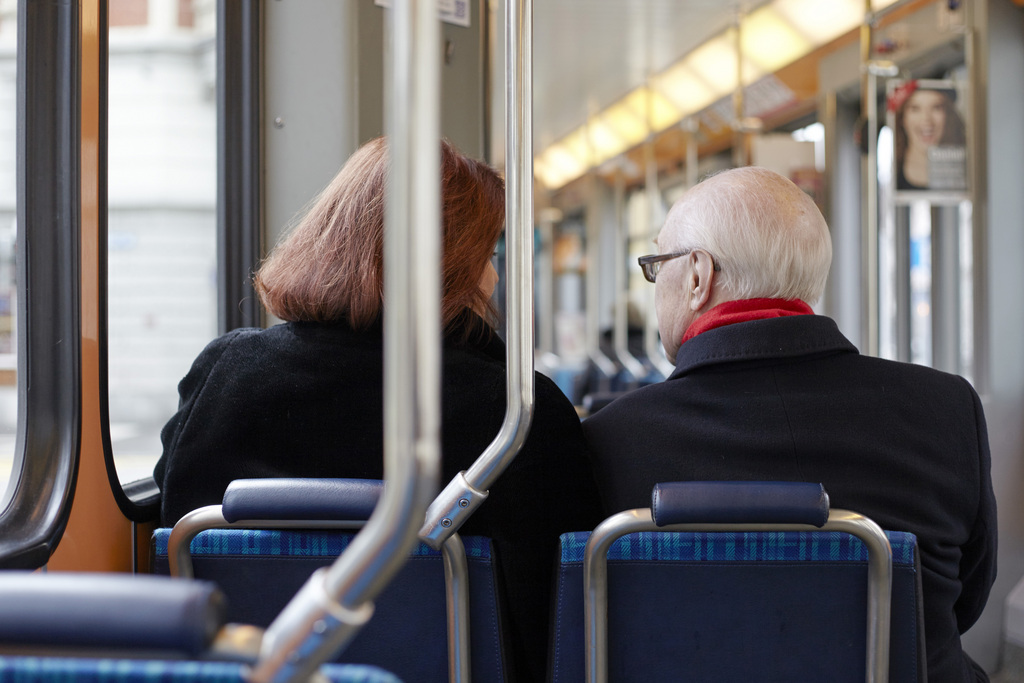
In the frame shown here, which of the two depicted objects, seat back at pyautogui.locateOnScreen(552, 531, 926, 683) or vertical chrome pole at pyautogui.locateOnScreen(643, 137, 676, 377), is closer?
seat back at pyautogui.locateOnScreen(552, 531, 926, 683)

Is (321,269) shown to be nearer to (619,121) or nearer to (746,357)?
(746,357)

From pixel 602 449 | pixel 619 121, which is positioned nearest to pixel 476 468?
pixel 602 449

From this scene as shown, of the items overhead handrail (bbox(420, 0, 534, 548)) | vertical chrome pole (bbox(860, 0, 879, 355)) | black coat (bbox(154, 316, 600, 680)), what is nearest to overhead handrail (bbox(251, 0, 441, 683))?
overhead handrail (bbox(420, 0, 534, 548))

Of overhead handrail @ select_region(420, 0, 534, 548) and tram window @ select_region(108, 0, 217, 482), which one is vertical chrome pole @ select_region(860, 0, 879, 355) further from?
overhead handrail @ select_region(420, 0, 534, 548)

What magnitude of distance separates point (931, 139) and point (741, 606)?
2438 millimetres

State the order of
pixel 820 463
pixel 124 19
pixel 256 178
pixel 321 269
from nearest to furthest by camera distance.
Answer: pixel 820 463 < pixel 321 269 < pixel 124 19 < pixel 256 178

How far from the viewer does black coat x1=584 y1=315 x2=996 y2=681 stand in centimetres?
134

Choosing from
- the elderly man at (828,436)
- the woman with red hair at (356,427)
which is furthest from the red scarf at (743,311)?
the woman with red hair at (356,427)

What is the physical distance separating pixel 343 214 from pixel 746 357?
2.06 feet

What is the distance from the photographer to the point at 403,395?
0.59 m

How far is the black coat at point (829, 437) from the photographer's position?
4.41 ft

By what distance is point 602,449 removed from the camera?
4.74 ft

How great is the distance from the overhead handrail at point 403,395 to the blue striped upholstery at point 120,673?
22 mm

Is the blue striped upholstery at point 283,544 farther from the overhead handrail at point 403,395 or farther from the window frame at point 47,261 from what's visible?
the overhead handrail at point 403,395
